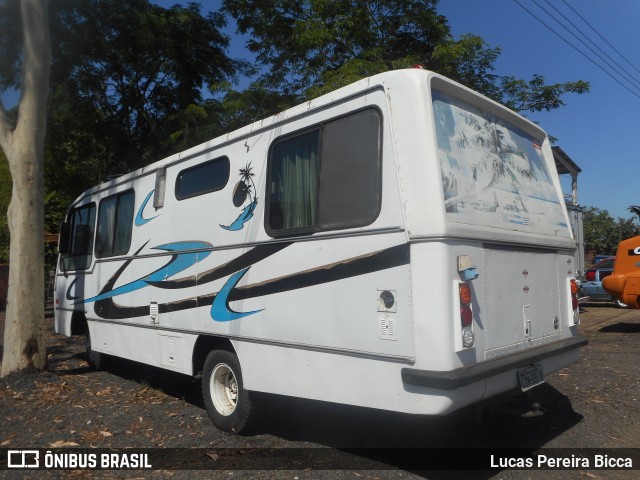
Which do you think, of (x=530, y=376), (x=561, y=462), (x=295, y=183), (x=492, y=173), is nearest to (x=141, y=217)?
(x=295, y=183)

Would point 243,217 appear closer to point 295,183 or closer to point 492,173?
point 295,183

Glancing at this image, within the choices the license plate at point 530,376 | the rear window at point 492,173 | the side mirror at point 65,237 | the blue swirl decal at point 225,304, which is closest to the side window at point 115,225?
the side mirror at point 65,237

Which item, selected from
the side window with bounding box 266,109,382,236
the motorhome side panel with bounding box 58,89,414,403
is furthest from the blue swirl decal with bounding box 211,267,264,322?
the side window with bounding box 266,109,382,236

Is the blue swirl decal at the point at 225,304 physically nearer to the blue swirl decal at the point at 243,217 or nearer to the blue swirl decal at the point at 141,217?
the blue swirl decal at the point at 243,217

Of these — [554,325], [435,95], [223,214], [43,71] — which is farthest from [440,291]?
[43,71]

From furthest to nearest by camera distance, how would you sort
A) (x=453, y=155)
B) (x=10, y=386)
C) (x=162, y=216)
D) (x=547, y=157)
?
(x=10, y=386) < (x=162, y=216) < (x=547, y=157) < (x=453, y=155)

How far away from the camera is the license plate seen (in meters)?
4.06

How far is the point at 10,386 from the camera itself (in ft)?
22.1

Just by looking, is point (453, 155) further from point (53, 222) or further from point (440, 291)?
point (53, 222)

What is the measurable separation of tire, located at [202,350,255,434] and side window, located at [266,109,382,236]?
Answer: 1.42 m

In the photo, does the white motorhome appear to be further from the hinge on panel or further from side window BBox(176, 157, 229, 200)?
the hinge on panel

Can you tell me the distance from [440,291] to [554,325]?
1.79 metres

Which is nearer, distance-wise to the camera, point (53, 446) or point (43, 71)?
point (53, 446)

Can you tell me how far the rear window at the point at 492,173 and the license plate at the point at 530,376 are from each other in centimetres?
107
